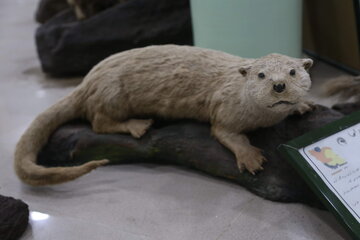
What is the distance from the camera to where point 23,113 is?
3.33 metres

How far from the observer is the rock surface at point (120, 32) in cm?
383

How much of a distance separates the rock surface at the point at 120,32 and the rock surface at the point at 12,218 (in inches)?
82.4

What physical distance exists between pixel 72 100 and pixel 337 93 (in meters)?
1.43

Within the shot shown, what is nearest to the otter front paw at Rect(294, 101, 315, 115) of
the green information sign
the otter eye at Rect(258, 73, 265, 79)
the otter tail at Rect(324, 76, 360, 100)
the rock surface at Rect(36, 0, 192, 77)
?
the green information sign

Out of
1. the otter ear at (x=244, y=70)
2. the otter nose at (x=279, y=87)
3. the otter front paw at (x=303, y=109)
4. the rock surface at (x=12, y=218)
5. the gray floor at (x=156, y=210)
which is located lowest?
the gray floor at (x=156, y=210)

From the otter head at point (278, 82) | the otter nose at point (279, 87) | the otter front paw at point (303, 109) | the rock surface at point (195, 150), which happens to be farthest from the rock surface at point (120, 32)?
the otter nose at point (279, 87)

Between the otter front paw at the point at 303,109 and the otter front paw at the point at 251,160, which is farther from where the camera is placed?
the otter front paw at the point at 303,109

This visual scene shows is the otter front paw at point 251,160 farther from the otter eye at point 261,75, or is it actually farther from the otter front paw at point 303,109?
the otter eye at point 261,75

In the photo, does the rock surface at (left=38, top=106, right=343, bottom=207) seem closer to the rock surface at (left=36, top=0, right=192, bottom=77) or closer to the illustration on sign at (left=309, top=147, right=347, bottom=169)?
the illustration on sign at (left=309, top=147, right=347, bottom=169)

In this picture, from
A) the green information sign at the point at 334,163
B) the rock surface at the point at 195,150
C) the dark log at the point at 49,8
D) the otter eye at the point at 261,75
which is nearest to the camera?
the green information sign at the point at 334,163

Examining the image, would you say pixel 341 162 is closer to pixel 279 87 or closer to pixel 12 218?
pixel 279 87

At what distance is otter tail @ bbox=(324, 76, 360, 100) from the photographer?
8.27 ft

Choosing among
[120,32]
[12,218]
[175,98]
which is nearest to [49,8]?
[120,32]

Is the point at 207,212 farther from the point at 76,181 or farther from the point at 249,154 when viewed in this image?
the point at 76,181
